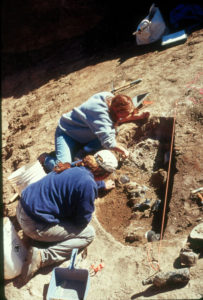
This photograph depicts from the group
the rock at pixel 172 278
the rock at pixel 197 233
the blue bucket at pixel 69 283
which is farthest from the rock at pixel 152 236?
the blue bucket at pixel 69 283

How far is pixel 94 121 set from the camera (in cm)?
357

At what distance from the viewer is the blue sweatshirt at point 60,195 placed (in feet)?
9.48

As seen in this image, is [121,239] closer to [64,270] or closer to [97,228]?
[97,228]

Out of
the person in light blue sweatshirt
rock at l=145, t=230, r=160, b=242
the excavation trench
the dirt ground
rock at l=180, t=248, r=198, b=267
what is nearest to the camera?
rock at l=180, t=248, r=198, b=267

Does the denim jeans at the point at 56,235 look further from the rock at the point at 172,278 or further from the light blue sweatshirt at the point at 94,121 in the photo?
the light blue sweatshirt at the point at 94,121

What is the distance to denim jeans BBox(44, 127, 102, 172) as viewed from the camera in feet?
12.8

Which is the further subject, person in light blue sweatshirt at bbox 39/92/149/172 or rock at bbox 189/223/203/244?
person in light blue sweatshirt at bbox 39/92/149/172

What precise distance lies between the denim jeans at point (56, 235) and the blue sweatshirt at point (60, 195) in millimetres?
100

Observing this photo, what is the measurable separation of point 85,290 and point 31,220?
2.96 ft

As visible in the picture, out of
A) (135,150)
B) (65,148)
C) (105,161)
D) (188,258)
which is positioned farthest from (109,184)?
(188,258)

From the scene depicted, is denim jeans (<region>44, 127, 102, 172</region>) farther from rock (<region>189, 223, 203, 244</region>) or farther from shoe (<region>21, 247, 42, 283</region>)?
rock (<region>189, 223, 203, 244</region>)

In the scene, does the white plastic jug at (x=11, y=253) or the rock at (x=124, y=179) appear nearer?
the white plastic jug at (x=11, y=253)

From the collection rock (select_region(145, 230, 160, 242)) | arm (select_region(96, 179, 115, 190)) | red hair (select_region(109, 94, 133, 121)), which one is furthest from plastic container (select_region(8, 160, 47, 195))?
rock (select_region(145, 230, 160, 242))

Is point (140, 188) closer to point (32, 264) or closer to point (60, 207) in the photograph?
point (60, 207)
